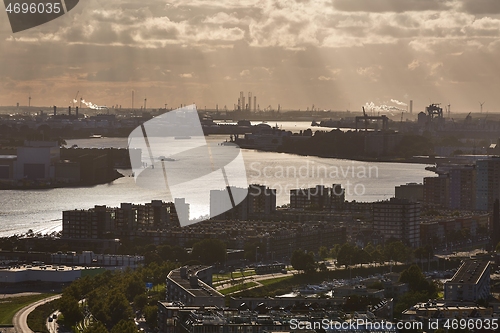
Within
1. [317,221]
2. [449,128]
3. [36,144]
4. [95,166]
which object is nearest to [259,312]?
[317,221]

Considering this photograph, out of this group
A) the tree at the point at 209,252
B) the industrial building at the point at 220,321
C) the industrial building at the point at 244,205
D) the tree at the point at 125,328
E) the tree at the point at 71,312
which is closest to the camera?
the industrial building at the point at 220,321

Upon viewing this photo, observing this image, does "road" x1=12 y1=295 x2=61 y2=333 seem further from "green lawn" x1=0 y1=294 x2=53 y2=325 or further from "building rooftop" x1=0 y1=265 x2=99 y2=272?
"building rooftop" x1=0 y1=265 x2=99 y2=272

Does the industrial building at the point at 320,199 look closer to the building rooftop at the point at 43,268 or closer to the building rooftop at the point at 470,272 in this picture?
the building rooftop at the point at 43,268

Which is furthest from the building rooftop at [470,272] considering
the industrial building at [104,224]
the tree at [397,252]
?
the industrial building at [104,224]

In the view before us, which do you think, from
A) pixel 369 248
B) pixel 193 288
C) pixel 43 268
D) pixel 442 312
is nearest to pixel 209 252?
pixel 43 268

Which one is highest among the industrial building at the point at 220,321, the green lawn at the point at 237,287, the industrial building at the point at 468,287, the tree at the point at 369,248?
the industrial building at the point at 220,321

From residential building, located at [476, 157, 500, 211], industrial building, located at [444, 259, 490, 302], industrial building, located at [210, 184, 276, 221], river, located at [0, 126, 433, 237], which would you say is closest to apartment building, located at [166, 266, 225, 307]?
industrial building, located at [444, 259, 490, 302]

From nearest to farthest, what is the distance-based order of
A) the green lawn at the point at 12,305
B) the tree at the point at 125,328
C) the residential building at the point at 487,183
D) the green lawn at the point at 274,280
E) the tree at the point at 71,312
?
the tree at the point at 125,328 < the tree at the point at 71,312 < the green lawn at the point at 12,305 < the green lawn at the point at 274,280 < the residential building at the point at 487,183

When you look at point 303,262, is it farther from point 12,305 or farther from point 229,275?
point 12,305
